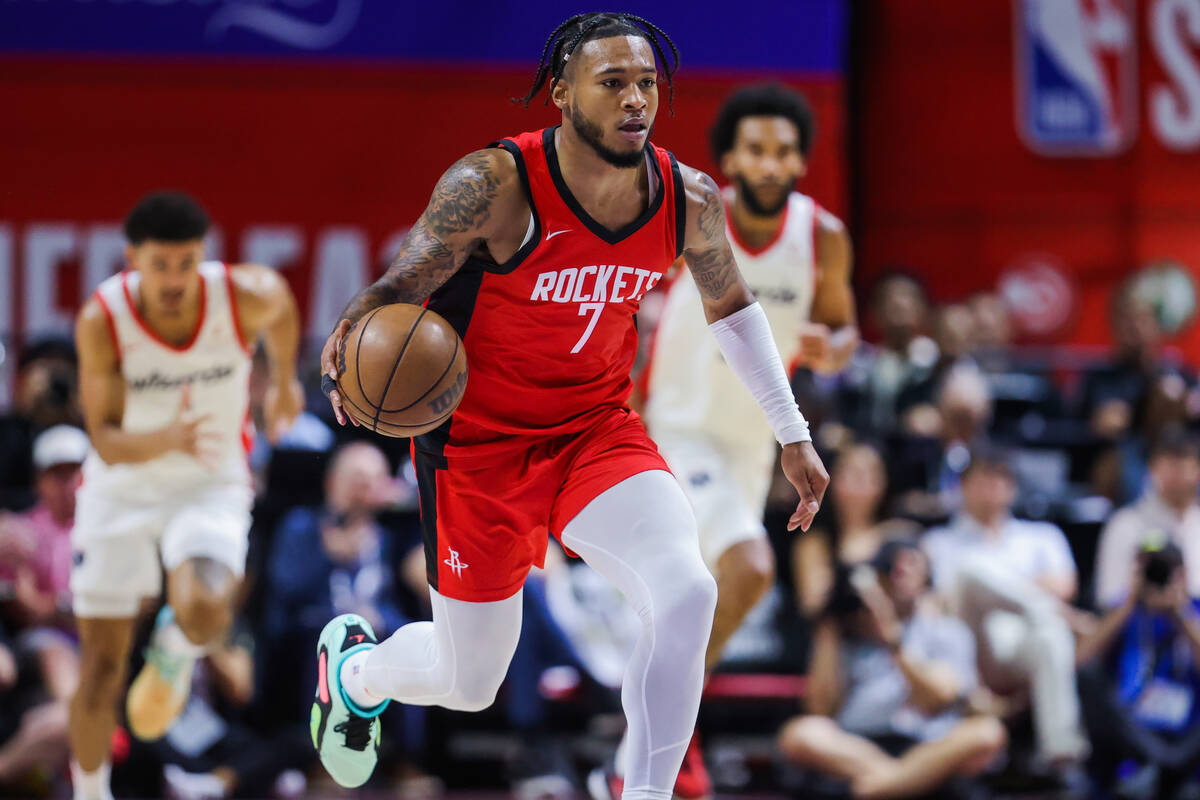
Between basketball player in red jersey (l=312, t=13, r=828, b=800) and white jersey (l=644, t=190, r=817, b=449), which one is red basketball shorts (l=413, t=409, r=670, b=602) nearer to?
basketball player in red jersey (l=312, t=13, r=828, b=800)

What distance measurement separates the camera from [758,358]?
428 cm

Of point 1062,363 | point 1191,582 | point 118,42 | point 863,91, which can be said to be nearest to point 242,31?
point 118,42

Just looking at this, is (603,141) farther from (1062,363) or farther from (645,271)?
→ (1062,363)

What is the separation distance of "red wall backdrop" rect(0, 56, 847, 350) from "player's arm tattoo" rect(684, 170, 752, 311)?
6.72 m

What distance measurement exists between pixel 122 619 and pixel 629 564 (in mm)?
2734

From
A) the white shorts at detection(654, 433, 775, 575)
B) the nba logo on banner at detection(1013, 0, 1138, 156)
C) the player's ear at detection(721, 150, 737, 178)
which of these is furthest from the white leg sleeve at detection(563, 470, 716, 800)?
the nba logo on banner at detection(1013, 0, 1138, 156)

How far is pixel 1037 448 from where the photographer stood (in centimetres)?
901

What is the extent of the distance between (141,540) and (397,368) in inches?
108

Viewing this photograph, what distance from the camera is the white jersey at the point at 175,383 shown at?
5781 mm

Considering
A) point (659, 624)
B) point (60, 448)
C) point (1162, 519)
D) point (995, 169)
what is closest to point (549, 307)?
point (659, 624)

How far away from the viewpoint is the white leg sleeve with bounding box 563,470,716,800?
3.79m

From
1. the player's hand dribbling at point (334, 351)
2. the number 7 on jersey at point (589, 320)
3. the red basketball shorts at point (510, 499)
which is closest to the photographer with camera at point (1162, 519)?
the red basketball shorts at point (510, 499)

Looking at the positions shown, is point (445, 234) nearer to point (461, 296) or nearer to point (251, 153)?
point (461, 296)

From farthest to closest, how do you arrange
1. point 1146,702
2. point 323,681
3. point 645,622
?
point 1146,702
point 323,681
point 645,622
